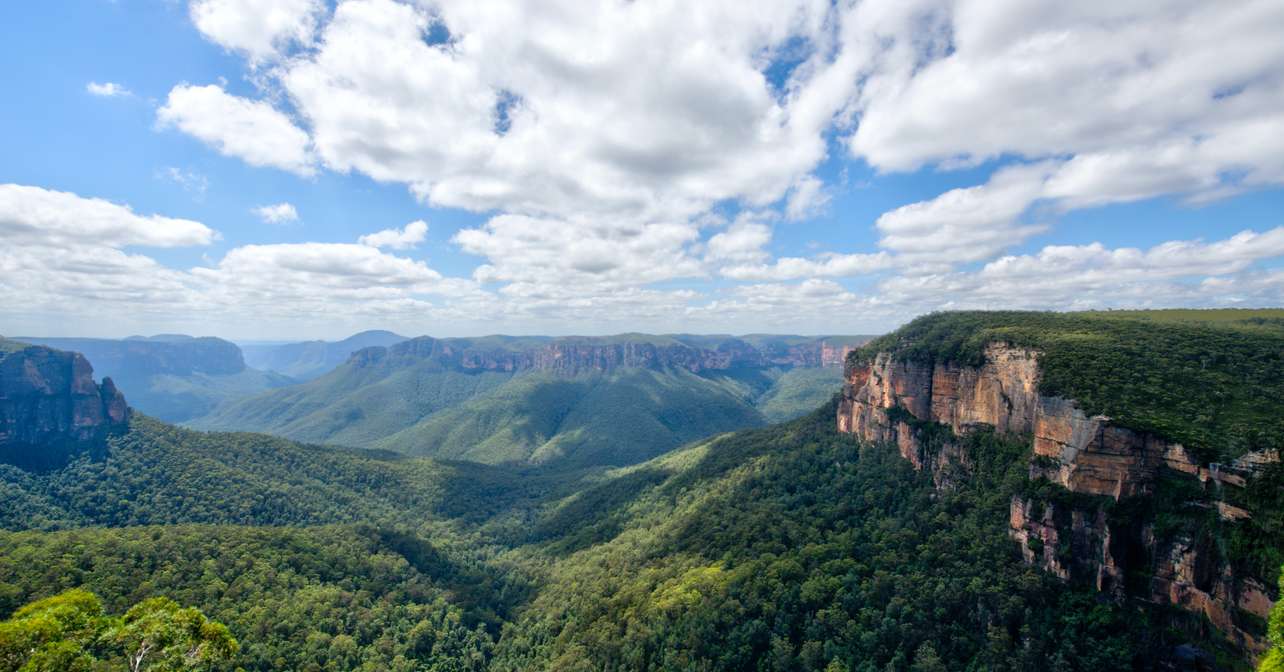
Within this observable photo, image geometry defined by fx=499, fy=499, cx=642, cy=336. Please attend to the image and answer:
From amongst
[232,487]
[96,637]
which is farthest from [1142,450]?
[232,487]

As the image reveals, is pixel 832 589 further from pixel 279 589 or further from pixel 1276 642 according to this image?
pixel 279 589

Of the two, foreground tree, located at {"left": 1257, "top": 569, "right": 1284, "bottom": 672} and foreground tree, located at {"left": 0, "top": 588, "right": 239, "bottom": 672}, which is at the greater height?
foreground tree, located at {"left": 0, "top": 588, "right": 239, "bottom": 672}

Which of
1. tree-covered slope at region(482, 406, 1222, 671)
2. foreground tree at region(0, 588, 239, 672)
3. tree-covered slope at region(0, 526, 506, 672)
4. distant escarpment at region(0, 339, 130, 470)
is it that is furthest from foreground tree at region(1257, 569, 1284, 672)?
distant escarpment at region(0, 339, 130, 470)

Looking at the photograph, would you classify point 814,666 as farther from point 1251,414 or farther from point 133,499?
point 133,499

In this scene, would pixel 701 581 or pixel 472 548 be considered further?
pixel 472 548

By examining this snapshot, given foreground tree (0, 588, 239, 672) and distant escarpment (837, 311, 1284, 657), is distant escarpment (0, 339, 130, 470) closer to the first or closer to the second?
foreground tree (0, 588, 239, 672)

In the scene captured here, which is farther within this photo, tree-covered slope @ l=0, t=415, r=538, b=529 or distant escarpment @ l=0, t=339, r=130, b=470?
distant escarpment @ l=0, t=339, r=130, b=470

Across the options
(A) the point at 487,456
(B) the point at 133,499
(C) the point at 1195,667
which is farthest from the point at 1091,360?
(A) the point at 487,456
